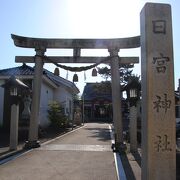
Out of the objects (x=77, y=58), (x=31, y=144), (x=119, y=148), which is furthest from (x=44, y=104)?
(x=119, y=148)

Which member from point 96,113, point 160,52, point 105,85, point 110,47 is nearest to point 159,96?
point 160,52

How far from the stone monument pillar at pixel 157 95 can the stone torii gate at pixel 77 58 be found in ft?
27.7

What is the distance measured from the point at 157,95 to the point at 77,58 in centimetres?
1030

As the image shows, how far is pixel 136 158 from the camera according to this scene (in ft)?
43.3

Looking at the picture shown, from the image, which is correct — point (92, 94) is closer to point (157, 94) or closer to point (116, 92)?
point (116, 92)

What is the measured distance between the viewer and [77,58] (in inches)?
672

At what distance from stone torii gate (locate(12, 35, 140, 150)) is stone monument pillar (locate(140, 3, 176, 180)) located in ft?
27.7

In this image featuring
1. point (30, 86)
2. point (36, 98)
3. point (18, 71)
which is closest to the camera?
point (36, 98)

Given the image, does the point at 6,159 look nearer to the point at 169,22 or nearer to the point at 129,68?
the point at 169,22

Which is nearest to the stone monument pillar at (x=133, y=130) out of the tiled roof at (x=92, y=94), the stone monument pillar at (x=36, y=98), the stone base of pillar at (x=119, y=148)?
the stone base of pillar at (x=119, y=148)

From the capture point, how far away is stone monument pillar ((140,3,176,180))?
22.9 feet

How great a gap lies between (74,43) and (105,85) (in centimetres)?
3833

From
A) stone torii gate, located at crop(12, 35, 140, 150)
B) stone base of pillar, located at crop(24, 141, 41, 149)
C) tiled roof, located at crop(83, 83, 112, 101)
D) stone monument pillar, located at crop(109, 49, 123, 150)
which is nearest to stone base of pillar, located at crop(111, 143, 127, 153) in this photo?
stone torii gate, located at crop(12, 35, 140, 150)

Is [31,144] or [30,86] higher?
[30,86]
